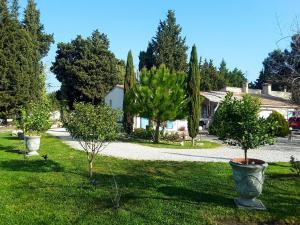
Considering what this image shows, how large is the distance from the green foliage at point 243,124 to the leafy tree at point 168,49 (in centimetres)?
4869

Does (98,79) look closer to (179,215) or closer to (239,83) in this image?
(239,83)

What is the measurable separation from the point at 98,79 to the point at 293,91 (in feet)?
150

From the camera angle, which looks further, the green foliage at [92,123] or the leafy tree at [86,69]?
the leafy tree at [86,69]

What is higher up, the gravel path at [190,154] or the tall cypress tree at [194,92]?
the tall cypress tree at [194,92]

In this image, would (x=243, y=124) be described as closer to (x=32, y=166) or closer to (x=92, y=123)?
(x=92, y=123)

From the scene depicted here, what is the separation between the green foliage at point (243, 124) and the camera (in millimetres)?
9180

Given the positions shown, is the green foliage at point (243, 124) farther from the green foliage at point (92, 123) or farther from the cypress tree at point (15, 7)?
the cypress tree at point (15, 7)

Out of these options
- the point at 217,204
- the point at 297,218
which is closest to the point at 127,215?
the point at 217,204

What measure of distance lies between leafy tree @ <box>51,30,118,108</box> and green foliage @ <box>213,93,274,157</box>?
46.0 metres

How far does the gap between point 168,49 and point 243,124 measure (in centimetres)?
5212

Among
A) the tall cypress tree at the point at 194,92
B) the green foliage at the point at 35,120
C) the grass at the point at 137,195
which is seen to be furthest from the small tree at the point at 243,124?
the tall cypress tree at the point at 194,92

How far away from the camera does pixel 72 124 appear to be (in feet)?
36.5

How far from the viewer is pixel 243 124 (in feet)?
30.2

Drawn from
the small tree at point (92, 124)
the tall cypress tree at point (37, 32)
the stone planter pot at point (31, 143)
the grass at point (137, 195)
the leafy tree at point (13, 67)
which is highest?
the tall cypress tree at point (37, 32)
